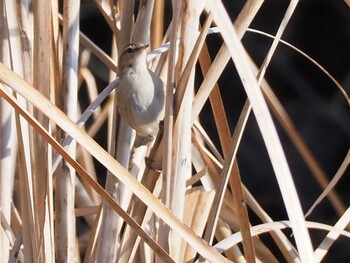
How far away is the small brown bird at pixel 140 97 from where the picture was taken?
1.44 metres

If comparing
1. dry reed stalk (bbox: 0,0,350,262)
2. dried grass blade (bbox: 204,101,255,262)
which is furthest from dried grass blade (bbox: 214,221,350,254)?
dried grass blade (bbox: 204,101,255,262)

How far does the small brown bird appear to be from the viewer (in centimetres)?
144

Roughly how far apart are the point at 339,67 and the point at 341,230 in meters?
1.64

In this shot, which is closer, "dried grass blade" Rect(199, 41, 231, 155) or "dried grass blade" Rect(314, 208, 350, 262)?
"dried grass blade" Rect(199, 41, 231, 155)

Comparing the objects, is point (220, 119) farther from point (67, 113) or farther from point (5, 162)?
point (5, 162)

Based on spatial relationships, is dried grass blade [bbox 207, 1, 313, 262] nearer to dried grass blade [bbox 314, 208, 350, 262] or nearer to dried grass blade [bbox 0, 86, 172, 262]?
dried grass blade [bbox 0, 86, 172, 262]

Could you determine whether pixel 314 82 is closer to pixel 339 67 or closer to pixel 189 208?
pixel 339 67

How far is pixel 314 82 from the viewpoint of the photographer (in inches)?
112

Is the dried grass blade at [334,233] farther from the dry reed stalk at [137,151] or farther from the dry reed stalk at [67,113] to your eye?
the dry reed stalk at [67,113]

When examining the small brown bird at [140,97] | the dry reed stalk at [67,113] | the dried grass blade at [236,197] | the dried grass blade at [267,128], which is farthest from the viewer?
the small brown bird at [140,97]

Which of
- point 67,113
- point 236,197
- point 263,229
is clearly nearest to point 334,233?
point 263,229

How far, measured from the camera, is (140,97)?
5.22 ft

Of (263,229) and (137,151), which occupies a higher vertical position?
(137,151)

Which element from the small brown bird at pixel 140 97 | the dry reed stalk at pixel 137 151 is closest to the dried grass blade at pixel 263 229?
the dry reed stalk at pixel 137 151
